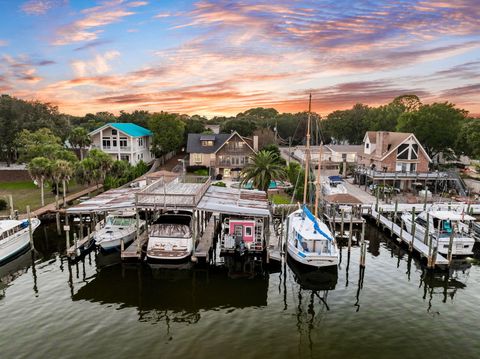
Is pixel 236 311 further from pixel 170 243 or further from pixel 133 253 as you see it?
pixel 133 253

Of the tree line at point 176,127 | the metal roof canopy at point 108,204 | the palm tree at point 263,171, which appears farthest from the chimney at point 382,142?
the metal roof canopy at point 108,204

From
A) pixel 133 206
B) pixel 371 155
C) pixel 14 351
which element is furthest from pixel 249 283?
pixel 371 155

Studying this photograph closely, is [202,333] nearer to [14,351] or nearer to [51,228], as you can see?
[14,351]

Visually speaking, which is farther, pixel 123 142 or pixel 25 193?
pixel 123 142

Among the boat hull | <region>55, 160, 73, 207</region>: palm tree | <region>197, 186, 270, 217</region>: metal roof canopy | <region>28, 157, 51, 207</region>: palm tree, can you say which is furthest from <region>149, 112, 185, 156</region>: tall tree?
the boat hull

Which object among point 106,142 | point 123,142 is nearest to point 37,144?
point 106,142

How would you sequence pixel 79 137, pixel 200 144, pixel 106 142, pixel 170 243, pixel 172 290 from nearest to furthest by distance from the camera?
pixel 172 290 → pixel 170 243 → pixel 79 137 → pixel 106 142 → pixel 200 144
